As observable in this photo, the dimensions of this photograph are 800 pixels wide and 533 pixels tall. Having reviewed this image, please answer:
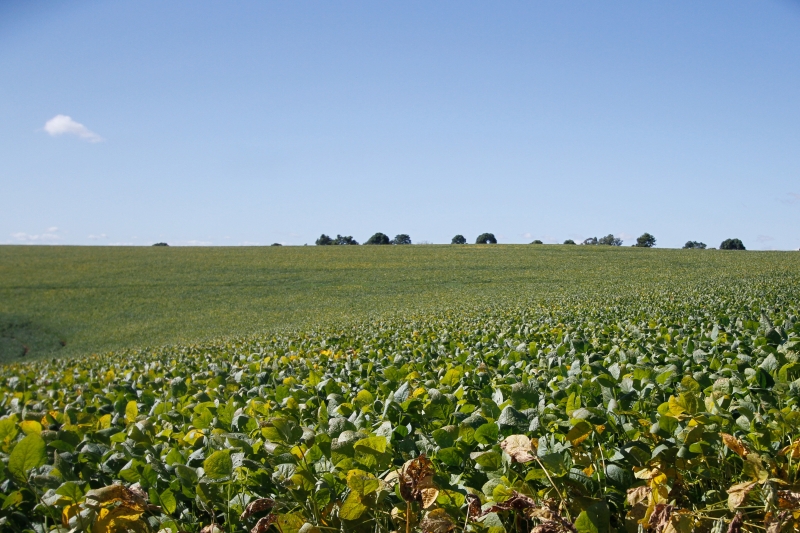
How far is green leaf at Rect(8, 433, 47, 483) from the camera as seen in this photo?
2.02 meters

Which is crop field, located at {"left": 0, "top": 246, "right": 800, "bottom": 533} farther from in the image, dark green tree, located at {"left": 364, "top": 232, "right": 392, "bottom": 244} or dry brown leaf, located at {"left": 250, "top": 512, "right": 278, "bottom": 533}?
dark green tree, located at {"left": 364, "top": 232, "right": 392, "bottom": 244}

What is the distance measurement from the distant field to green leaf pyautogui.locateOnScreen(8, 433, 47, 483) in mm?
18841

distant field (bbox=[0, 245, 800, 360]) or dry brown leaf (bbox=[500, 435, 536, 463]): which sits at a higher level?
dry brown leaf (bbox=[500, 435, 536, 463])

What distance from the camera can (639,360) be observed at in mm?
3568

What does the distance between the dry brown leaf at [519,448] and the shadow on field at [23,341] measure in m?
30.4

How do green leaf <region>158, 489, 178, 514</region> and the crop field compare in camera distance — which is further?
green leaf <region>158, 489, 178, 514</region>

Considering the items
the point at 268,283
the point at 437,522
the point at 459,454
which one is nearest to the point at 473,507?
the point at 437,522

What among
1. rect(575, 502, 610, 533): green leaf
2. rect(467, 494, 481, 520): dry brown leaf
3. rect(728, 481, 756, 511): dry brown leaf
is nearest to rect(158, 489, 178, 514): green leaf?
rect(467, 494, 481, 520): dry brown leaf

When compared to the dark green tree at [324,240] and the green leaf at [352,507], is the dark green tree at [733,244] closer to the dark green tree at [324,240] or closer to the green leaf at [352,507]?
the dark green tree at [324,240]

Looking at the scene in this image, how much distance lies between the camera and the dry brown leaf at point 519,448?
1.70 m

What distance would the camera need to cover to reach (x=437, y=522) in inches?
65.7

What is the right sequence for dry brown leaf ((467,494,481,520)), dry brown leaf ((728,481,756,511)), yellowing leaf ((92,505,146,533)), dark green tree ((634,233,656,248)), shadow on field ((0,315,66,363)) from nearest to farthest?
dry brown leaf ((728,481,756,511)), dry brown leaf ((467,494,481,520)), yellowing leaf ((92,505,146,533)), shadow on field ((0,315,66,363)), dark green tree ((634,233,656,248))

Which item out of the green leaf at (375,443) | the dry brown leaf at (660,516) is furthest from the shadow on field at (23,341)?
the dry brown leaf at (660,516)

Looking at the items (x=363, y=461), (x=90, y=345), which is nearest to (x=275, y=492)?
(x=363, y=461)
